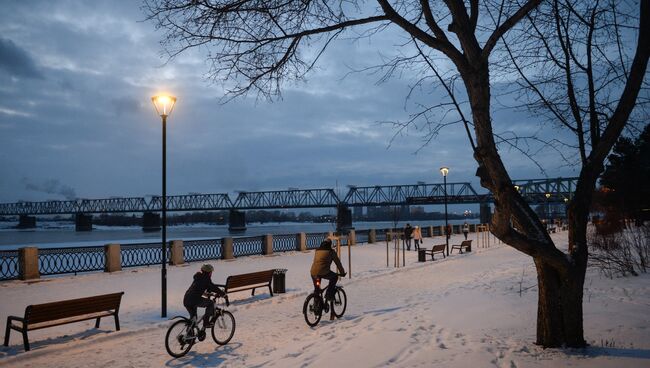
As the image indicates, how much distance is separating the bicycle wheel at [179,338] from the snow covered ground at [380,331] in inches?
6.7

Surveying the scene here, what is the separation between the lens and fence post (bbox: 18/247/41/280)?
58.1 feet

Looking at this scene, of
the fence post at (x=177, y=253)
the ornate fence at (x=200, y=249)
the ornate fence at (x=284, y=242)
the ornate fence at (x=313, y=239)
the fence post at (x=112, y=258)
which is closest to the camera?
the fence post at (x=112, y=258)

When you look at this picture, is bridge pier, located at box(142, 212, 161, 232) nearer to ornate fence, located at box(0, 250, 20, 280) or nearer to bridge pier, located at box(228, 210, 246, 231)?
bridge pier, located at box(228, 210, 246, 231)

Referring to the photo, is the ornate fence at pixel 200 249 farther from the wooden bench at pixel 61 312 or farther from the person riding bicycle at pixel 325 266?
the person riding bicycle at pixel 325 266

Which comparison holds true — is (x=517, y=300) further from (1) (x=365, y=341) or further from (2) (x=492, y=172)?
(2) (x=492, y=172)

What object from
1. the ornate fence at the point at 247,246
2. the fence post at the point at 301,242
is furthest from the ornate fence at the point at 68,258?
the fence post at the point at 301,242

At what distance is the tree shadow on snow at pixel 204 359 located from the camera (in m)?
7.67

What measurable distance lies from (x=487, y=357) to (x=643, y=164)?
38165 millimetres

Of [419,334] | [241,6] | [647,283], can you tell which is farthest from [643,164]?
[241,6]

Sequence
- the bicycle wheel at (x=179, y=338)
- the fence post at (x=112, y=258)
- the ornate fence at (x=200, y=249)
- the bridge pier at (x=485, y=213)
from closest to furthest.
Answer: the bicycle wheel at (x=179, y=338) < the fence post at (x=112, y=258) < the ornate fence at (x=200, y=249) < the bridge pier at (x=485, y=213)

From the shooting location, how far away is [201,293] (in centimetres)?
847

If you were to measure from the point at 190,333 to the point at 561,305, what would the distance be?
5.78 m

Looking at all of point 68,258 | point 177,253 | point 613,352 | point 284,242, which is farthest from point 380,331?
point 284,242

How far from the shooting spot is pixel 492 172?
665 cm
